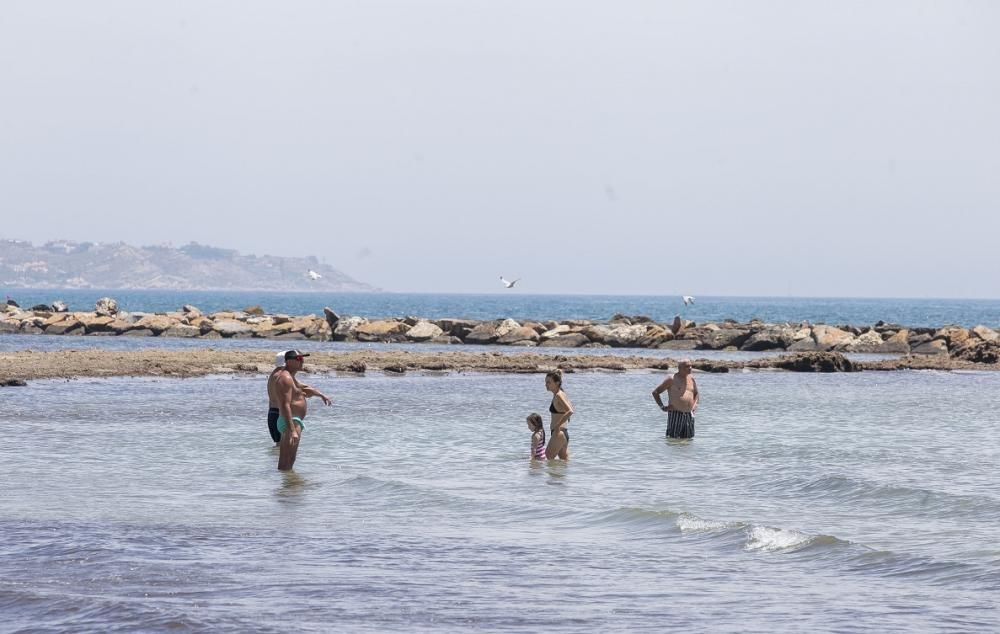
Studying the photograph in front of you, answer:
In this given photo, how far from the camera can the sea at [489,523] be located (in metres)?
9.63

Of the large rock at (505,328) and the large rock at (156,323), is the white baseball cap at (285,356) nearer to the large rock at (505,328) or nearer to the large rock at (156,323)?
the large rock at (505,328)

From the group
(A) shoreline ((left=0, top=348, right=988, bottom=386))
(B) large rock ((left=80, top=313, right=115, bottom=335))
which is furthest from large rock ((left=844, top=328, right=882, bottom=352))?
(B) large rock ((left=80, top=313, right=115, bottom=335))

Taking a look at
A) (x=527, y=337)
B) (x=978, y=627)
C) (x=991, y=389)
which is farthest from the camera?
(x=527, y=337)

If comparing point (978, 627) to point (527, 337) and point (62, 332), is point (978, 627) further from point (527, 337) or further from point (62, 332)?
point (62, 332)

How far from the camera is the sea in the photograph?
31.6 ft

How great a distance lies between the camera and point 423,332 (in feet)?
185

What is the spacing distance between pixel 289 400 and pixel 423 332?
40.2m

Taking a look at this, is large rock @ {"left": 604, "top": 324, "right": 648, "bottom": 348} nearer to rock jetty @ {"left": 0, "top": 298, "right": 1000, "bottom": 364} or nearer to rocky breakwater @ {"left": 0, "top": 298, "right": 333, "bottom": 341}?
rock jetty @ {"left": 0, "top": 298, "right": 1000, "bottom": 364}

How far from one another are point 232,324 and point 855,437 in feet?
131

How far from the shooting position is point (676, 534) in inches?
515

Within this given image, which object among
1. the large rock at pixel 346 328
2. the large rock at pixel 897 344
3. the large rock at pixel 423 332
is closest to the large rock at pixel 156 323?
the large rock at pixel 346 328

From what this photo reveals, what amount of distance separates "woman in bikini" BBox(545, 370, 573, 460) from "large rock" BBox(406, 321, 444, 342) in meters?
37.6

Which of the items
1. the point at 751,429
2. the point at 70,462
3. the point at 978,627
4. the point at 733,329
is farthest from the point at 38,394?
the point at 733,329

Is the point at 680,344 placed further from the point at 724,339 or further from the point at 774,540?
the point at 774,540
